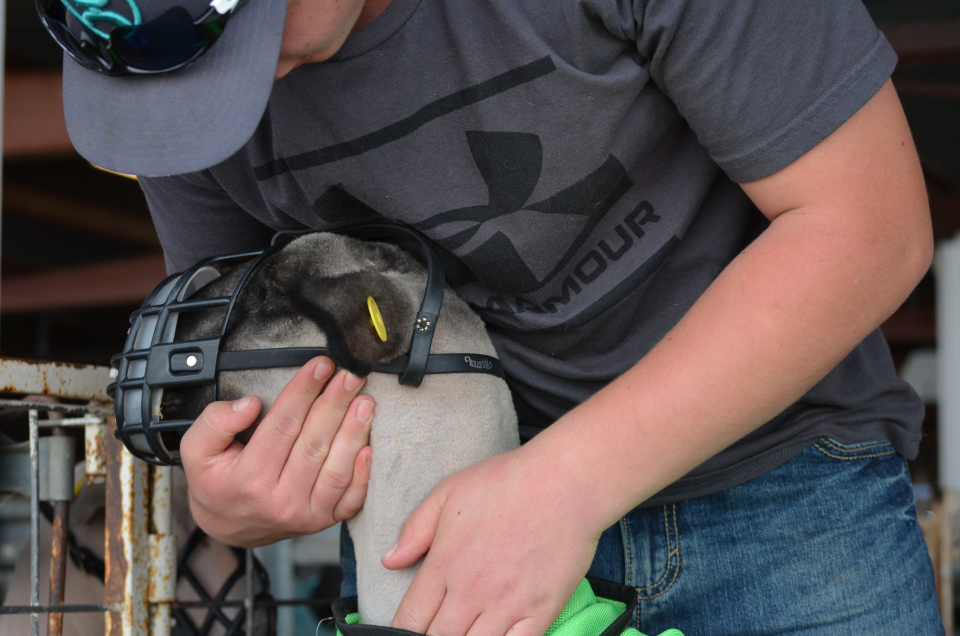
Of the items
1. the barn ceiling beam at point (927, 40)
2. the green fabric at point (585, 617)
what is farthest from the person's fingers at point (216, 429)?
the barn ceiling beam at point (927, 40)

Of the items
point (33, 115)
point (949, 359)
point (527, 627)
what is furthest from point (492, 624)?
point (949, 359)

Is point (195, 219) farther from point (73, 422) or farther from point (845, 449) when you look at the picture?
point (845, 449)

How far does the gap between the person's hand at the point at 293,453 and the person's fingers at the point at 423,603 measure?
140mm

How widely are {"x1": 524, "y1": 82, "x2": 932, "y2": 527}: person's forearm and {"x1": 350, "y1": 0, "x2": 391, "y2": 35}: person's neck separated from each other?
17.1 inches

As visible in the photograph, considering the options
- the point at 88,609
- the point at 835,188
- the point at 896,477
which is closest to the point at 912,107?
the point at 896,477

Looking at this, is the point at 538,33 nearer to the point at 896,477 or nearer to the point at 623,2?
the point at 623,2

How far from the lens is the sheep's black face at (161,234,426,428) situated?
794 mm

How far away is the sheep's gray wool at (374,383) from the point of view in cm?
80

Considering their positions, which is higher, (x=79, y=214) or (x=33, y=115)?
(x=33, y=115)

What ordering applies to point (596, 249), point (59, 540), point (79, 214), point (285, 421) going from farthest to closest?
1. point (79, 214)
2. point (59, 540)
3. point (596, 249)
4. point (285, 421)

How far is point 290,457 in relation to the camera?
2.73ft

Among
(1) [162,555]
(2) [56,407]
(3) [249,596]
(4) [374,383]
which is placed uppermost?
(4) [374,383]

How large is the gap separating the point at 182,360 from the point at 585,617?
462 mm

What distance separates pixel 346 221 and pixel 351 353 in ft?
0.78
